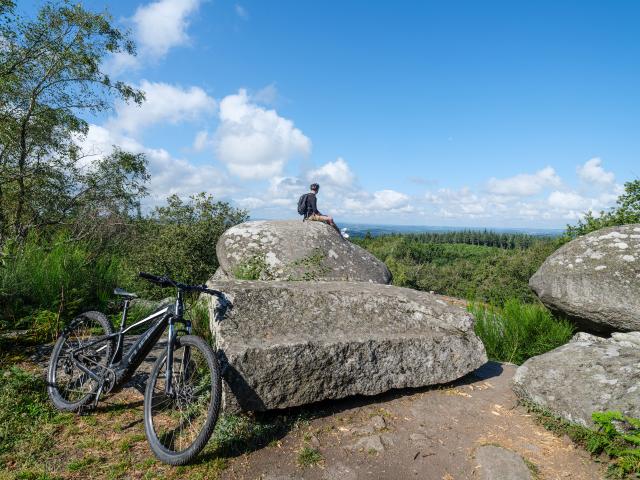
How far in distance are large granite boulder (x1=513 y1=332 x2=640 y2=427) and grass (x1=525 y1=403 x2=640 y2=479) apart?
0.13 meters

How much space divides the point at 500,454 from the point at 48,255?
23.2ft

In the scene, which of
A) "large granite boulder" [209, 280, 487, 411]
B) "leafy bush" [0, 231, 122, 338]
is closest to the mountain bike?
"large granite boulder" [209, 280, 487, 411]

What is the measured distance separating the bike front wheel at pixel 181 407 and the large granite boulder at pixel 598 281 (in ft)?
21.2

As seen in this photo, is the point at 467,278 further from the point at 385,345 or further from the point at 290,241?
the point at 385,345

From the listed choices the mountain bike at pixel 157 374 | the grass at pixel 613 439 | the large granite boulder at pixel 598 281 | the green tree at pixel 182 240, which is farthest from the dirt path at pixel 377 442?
the green tree at pixel 182 240

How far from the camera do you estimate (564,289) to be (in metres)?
6.99

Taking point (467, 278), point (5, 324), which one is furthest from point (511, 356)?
point (467, 278)

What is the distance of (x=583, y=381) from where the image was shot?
13.6 ft

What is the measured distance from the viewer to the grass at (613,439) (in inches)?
127

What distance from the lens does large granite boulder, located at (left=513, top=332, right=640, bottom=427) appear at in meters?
3.86

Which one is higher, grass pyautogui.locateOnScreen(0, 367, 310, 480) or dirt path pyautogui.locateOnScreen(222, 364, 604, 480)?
grass pyautogui.locateOnScreen(0, 367, 310, 480)

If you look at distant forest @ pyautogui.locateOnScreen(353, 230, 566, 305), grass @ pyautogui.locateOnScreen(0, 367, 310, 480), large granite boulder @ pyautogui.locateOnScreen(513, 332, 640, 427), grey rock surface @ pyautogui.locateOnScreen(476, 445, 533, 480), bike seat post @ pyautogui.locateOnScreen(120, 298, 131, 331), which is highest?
bike seat post @ pyautogui.locateOnScreen(120, 298, 131, 331)

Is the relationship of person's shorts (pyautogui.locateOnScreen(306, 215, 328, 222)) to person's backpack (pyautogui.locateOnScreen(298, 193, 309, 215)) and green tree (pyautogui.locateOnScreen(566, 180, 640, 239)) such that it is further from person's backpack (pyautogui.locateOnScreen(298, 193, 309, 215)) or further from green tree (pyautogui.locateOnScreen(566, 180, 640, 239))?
green tree (pyautogui.locateOnScreen(566, 180, 640, 239))

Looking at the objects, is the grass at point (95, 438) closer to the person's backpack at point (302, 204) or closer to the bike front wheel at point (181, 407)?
the bike front wheel at point (181, 407)
